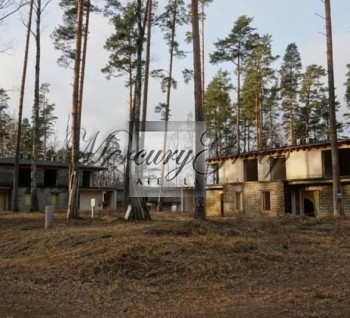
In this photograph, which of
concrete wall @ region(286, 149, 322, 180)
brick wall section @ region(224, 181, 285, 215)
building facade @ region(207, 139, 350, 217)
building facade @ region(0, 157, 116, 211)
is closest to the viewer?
building facade @ region(207, 139, 350, 217)

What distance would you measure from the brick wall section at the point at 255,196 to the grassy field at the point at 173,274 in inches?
556

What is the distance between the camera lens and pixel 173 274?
8.86 meters

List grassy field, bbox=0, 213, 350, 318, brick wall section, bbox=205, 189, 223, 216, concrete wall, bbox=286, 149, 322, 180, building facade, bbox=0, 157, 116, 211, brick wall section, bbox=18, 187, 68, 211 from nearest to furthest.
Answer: grassy field, bbox=0, 213, 350, 318 → concrete wall, bbox=286, 149, 322, 180 → brick wall section, bbox=205, 189, 223, 216 → building facade, bbox=0, 157, 116, 211 → brick wall section, bbox=18, 187, 68, 211

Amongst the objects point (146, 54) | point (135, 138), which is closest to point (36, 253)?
point (135, 138)

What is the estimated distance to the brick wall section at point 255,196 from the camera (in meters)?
28.5

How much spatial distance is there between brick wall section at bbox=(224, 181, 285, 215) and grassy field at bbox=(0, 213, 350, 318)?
14.1m

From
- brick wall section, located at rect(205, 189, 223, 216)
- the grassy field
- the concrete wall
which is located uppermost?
the concrete wall

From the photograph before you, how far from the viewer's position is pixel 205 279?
850 cm

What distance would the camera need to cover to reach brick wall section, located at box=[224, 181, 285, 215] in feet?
93.6

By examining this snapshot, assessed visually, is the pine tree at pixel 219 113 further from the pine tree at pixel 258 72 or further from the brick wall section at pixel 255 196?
the brick wall section at pixel 255 196

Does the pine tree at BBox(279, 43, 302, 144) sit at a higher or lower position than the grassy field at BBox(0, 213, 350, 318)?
higher

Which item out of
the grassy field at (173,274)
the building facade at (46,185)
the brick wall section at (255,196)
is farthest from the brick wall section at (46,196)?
the grassy field at (173,274)

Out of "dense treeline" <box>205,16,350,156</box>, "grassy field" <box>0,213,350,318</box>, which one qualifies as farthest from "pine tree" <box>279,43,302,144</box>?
"grassy field" <box>0,213,350,318</box>

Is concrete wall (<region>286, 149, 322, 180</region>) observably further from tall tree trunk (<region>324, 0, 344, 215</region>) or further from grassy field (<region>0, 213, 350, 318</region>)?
grassy field (<region>0, 213, 350, 318</region>)
